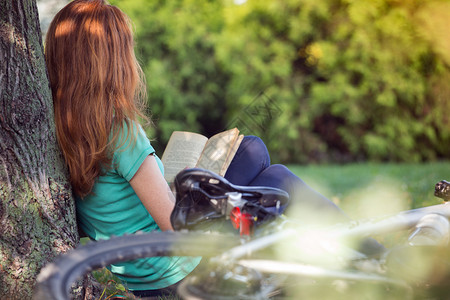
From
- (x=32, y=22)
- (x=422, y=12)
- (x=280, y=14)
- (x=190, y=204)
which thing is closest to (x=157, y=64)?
(x=280, y=14)

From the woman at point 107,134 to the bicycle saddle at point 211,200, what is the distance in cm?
38

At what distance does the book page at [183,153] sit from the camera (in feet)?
6.47

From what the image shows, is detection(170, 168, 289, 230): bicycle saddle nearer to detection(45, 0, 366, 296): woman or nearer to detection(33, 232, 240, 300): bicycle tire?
detection(33, 232, 240, 300): bicycle tire

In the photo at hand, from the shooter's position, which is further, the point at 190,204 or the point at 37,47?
the point at 37,47

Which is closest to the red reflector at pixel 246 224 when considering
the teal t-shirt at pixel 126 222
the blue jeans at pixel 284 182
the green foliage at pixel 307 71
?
the teal t-shirt at pixel 126 222

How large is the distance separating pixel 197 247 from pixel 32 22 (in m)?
1.00

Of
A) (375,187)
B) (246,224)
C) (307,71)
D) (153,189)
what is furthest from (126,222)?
(307,71)

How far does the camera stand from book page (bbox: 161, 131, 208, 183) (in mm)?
1972

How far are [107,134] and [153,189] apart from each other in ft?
0.79

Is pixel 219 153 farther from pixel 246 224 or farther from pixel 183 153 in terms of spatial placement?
pixel 246 224

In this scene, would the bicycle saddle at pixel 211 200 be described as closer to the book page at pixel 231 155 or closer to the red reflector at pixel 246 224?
the red reflector at pixel 246 224

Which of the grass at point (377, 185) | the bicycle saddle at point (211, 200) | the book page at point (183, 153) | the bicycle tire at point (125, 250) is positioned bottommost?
the grass at point (377, 185)

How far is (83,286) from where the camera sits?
169 centimetres

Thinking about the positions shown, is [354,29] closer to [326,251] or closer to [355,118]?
[355,118]
